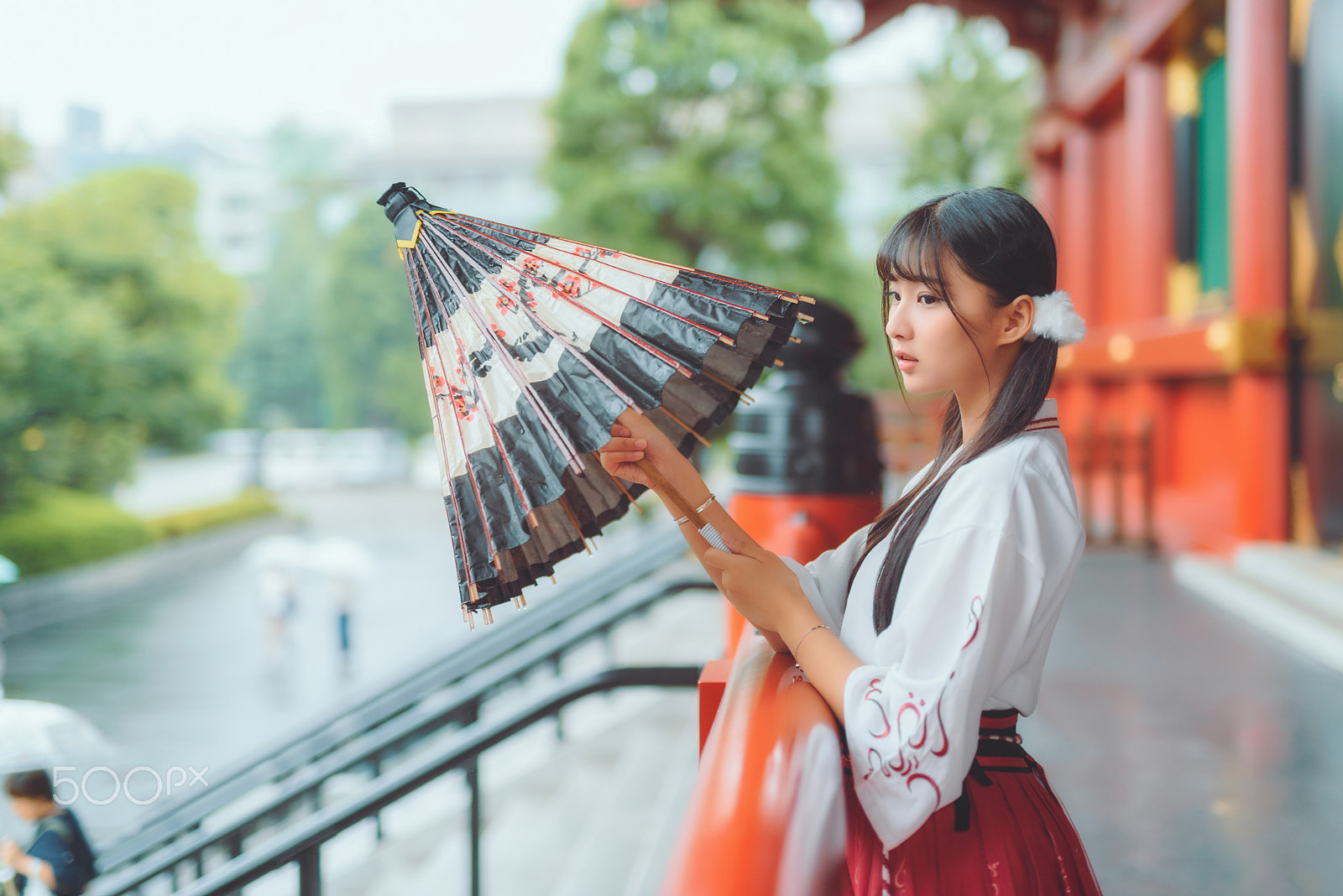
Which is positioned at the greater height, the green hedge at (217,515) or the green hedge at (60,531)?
the green hedge at (60,531)

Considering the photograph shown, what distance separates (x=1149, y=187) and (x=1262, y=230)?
8.98 ft

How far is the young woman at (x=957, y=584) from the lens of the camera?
921mm

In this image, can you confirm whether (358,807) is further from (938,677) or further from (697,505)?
(938,677)

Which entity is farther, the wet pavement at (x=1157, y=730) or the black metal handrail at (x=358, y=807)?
the wet pavement at (x=1157, y=730)

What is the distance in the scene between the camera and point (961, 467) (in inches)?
39.8

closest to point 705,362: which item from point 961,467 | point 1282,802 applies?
point 961,467

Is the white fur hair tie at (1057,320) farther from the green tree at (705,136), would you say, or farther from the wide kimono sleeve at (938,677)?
the green tree at (705,136)

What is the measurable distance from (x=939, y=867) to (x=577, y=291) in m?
0.79

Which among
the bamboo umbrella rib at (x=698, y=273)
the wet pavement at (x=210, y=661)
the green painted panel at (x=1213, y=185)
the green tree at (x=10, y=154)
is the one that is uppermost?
the green tree at (x=10, y=154)

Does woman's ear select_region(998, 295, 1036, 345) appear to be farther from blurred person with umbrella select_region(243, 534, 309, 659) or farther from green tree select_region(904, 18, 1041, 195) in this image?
green tree select_region(904, 18, 1041, 195)

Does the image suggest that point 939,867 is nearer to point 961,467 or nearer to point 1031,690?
point 1031,690

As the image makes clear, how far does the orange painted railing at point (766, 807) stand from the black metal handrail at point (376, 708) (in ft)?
7.25

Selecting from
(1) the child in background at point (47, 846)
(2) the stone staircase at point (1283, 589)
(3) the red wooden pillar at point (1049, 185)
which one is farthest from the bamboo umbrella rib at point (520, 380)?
(3) the red wooden pillar at point (1049, 185)

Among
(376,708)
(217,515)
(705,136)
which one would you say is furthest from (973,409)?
(217,515)
